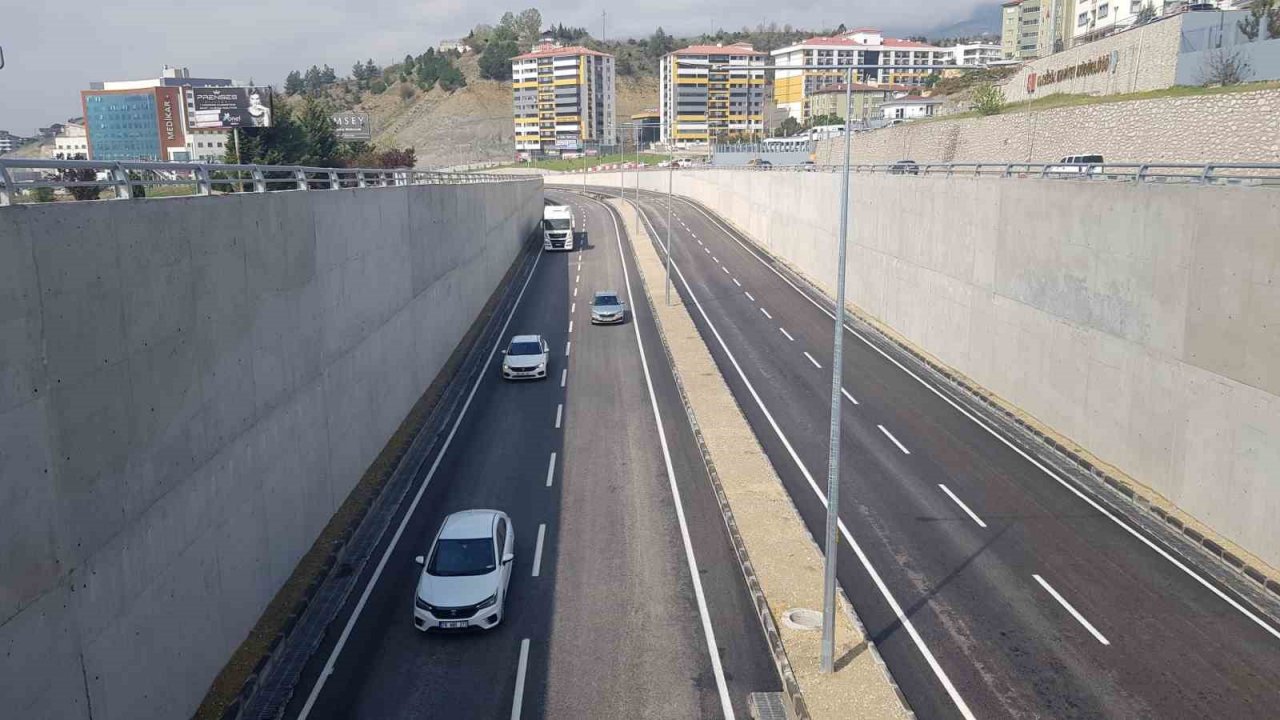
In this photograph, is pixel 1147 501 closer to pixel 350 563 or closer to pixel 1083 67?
pixel 350 563

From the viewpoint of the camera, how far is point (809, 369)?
3462 centimetres

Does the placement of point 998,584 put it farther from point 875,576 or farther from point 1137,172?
point 1137,172

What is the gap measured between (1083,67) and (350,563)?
190 ft

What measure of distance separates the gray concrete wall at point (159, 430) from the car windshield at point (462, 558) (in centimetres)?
293

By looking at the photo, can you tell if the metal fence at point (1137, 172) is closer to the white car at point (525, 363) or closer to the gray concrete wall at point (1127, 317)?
the gray concrete wall at point (1127, 317)

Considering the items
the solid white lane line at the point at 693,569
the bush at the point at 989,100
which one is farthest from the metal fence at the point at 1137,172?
the bush at the point at 989,100

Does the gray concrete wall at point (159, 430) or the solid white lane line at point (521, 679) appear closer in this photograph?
the gray concrete wall at point (159, 430)

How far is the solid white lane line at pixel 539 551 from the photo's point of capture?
60.4 feet

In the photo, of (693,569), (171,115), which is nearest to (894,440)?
(693,569)

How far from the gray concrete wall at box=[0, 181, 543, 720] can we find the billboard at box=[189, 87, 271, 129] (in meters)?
32.8

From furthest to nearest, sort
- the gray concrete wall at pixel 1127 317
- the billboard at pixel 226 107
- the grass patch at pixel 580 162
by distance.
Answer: the grass patch at pixel 580 162 → the billboard at pixel 226 107 → the gray concrete wall at pixel 1127 317

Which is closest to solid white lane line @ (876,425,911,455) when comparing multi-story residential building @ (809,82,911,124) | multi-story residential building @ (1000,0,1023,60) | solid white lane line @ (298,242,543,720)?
solid white lane line @ (298,242,543,720)

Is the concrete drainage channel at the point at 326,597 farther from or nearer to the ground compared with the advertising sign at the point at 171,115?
nearer to the ground

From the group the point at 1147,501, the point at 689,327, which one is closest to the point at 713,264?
the point at 689,327
